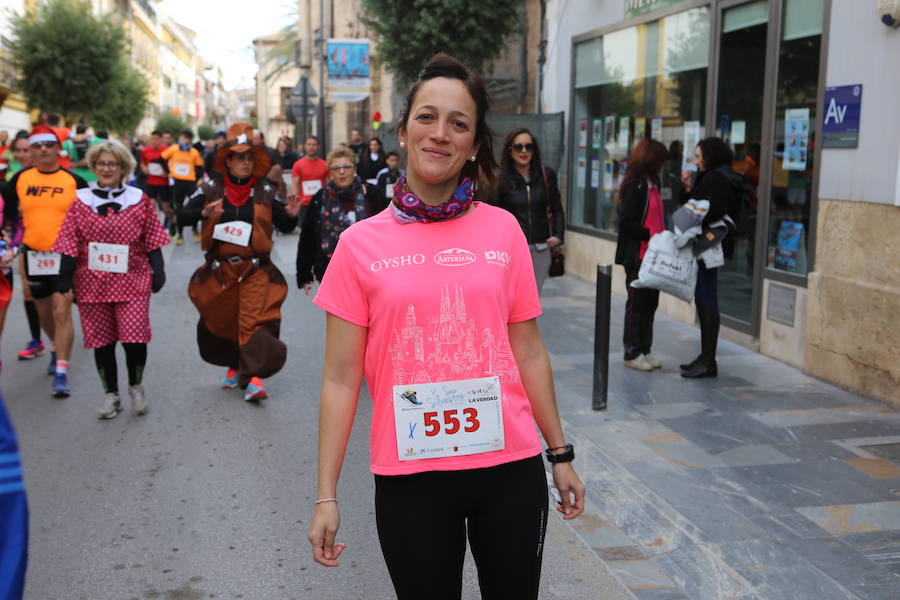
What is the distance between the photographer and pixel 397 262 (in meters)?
2.46

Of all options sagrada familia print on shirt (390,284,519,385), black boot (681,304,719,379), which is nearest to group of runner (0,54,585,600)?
sagrada familia print on shirt (390,284,519,385)

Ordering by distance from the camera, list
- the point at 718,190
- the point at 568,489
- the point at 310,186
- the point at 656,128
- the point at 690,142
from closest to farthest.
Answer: the point at 568,489
the point at 718,190
the point at 690,142
the point at 656,128
the point at 310,186

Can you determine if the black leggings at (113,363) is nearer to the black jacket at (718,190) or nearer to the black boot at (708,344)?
the black boot at (708,344)

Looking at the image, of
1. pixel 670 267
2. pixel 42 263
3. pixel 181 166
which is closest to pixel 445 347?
pixel 670 267

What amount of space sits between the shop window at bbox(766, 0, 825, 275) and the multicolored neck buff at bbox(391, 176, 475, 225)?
6257mm

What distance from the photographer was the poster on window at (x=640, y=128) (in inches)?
474

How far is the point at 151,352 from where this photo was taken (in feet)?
30.7

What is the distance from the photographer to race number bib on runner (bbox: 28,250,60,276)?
26.7ft

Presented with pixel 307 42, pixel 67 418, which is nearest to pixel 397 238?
pixel 67 418

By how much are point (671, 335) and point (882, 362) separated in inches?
115

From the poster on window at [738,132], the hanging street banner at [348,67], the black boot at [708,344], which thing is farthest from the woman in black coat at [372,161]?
the black boot at [708,344]

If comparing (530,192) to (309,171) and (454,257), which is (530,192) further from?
(309,171)

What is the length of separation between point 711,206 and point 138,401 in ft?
14.4

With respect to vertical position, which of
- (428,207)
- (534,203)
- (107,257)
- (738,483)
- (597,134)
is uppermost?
(597,134)
